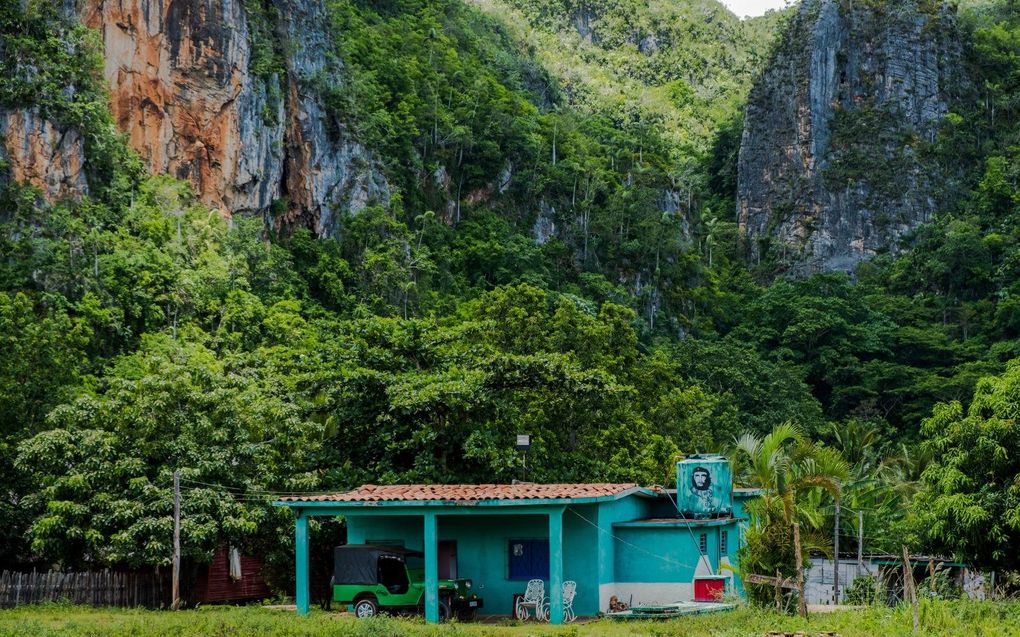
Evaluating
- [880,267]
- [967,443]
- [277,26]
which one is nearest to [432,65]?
[277,26]

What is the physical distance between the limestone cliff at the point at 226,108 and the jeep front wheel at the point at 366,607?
37.1 meters

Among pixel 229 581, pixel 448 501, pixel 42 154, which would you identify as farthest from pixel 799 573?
pixel 42 154

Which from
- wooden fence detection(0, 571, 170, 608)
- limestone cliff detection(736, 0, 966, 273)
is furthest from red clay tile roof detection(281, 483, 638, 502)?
limestone cliff detection(736, 0, 966, 273)

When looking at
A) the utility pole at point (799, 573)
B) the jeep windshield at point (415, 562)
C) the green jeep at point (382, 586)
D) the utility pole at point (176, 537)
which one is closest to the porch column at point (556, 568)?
the green jeep at point (382, 586)

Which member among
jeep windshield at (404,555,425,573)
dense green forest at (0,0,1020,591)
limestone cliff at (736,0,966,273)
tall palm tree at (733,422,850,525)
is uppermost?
limestone cliff at (736,0,966,273)

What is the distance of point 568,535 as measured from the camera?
2292cm

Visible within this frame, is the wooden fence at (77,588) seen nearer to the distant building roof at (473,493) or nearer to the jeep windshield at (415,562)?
the distant building roof at (473,493)

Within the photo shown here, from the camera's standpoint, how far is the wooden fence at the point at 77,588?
80.9 ft

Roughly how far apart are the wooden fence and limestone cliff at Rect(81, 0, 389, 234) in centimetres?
3237

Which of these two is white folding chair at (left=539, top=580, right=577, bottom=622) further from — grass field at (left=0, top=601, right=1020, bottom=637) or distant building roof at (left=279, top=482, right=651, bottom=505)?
distant building roof at (left=279, top=482, right=651, bottom=505)

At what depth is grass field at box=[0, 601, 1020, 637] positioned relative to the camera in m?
17.9

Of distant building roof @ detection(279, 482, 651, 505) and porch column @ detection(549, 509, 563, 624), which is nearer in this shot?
porch column @ detection(549, 509, 563, 624)

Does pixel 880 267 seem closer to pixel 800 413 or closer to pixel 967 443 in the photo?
pixel 800 413

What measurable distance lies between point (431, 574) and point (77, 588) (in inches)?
324
